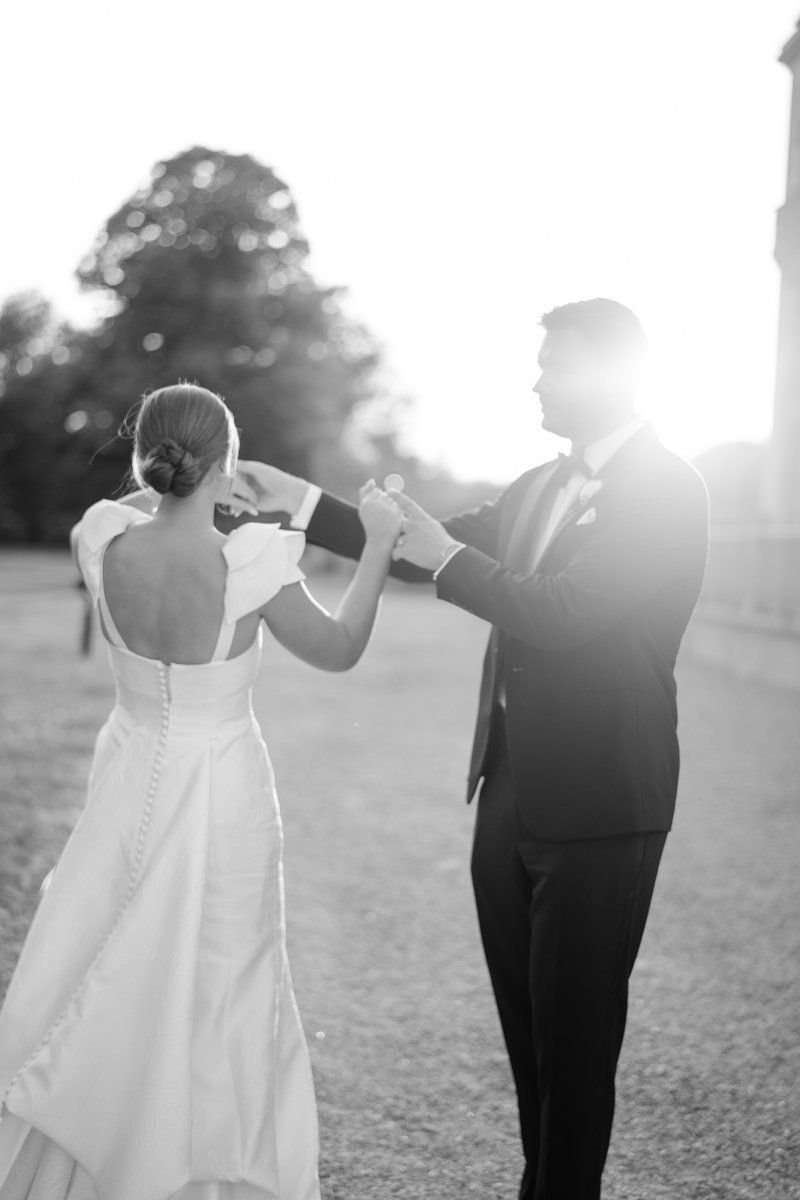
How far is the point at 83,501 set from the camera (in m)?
40.0

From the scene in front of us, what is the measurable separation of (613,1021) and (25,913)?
349 centimetres

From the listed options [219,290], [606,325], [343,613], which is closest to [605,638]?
[343,613]

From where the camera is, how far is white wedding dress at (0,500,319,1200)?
9.20 feet

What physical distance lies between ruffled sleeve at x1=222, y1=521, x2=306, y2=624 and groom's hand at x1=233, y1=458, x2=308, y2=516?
0.88 meters

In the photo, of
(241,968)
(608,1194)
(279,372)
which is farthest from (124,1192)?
(279,372)

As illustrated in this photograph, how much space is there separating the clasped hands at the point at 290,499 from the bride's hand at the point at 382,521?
0.7 inches

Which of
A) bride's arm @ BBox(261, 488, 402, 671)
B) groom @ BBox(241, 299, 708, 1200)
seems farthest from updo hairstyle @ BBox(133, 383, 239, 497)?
groom @ BBox(241, 299, 708, 1200)

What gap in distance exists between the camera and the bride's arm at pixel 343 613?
9.41 ft

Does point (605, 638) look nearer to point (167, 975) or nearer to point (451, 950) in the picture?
point (167, 975)

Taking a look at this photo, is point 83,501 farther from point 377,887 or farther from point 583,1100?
point 583,1100

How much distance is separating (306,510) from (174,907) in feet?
4.74

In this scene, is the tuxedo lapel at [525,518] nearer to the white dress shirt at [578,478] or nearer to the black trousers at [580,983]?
the white dress shirt at [578,478]

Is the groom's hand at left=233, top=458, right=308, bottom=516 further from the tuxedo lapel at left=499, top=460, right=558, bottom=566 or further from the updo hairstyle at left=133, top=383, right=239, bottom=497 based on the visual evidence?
the updo hairstyle at left=133, top=383, right=239, bottom=497

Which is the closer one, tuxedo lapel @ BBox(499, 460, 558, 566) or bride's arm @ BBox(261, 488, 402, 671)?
bride's arm @ BBox(261, 488, 402, 671)
